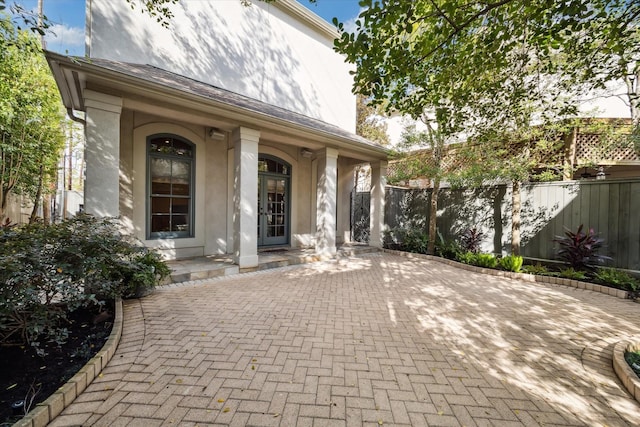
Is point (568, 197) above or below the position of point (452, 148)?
below

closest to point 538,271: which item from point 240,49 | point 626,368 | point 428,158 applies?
point 428,158

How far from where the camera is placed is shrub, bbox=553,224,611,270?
201 inches

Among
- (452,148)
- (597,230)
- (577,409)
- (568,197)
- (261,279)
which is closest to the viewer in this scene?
(577,409)

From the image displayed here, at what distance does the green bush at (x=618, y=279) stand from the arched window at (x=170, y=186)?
8.22m

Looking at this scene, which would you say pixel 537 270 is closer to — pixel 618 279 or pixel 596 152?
pixel 618 279

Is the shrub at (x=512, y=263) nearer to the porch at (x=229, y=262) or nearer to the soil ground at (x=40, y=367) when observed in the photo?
the porch at (x=229, y=262)

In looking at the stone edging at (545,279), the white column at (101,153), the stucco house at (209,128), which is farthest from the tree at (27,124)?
the stone edging at (545,279)

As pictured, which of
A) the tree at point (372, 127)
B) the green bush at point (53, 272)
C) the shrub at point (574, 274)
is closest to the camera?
the green bush at point (53, 272)

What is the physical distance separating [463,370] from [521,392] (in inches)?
→ 15.8

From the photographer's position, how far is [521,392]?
2000 mm

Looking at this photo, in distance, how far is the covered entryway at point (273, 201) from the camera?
711 cm

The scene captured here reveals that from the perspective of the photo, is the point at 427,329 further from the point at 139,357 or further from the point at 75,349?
the point at 75,349

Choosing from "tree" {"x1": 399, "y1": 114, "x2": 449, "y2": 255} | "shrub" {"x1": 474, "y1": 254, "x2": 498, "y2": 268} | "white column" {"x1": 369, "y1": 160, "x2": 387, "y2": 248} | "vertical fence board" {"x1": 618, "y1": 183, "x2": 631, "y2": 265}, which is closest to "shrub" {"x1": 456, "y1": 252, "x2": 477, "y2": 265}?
"shrub" {"x1": 474, "y1": 254, "x2": 498, "y2": 268}

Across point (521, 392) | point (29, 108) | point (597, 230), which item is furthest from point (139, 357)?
point (29, 108)
